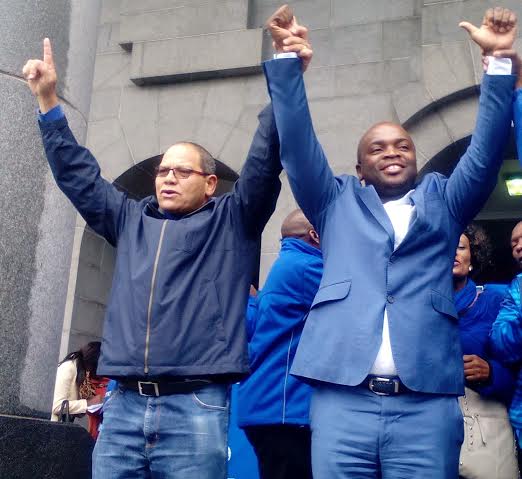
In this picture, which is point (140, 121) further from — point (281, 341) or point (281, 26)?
point (281, 26)

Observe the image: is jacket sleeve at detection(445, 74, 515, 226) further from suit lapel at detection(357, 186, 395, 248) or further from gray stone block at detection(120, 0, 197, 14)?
gray stone block at detection(120, 0, 197, 14)

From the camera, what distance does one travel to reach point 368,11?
328 inches

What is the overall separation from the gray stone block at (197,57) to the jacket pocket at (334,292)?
5232mm

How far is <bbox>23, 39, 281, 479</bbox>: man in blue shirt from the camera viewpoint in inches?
137

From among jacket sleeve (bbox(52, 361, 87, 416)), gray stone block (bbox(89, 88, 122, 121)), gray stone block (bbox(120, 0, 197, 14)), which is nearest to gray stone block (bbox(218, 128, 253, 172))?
gray stone block (bbox(89, 88, 122, 121))

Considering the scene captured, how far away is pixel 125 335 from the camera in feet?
11.9

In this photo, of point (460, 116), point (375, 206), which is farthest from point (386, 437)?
point (460, 116)

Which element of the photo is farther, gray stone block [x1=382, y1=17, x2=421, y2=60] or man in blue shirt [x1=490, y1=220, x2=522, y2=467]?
gray stone block [x1=382, y1=17, x2=421, y2=60]

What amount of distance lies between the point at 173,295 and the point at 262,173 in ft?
2.03

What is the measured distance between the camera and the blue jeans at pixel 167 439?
11.3 feet

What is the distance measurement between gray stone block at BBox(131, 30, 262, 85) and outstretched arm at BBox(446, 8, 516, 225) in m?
4.94

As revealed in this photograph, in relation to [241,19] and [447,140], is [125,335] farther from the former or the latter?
[241,19]

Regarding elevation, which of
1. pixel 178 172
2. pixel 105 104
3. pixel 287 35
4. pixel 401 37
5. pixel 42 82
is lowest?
pixel 178 172

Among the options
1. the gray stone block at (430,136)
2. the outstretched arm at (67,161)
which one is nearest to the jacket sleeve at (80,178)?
the outstretched arm at (67,161)
